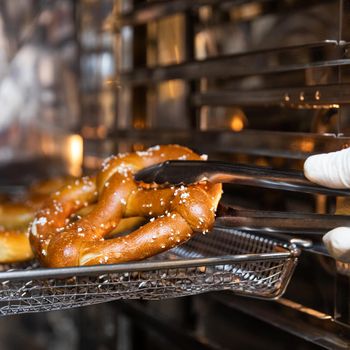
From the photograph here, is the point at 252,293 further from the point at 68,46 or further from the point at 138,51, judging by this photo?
the point at 68,46

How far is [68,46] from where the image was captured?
1930 millimetres

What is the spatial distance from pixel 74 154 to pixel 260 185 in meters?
1.23

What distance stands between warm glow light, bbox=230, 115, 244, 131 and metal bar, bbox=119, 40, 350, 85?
0.14m

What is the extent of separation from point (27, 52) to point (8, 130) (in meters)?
0.25

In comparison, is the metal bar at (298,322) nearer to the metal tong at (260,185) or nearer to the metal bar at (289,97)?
the metal tong at (260,185)

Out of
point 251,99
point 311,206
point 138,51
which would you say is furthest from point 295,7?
point 138,51

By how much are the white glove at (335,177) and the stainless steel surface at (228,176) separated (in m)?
0.02

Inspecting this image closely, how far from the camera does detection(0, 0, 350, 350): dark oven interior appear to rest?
102 cm

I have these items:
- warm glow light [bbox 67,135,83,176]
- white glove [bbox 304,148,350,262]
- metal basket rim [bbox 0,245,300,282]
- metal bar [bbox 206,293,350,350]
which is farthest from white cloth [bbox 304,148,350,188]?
warm glow light [bbox 67,135,83,176]

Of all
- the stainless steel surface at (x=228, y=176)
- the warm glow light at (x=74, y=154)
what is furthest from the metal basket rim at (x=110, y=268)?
the warm glow light at (x=74, y=154)

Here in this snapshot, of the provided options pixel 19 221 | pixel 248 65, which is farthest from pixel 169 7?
pixel 19 221

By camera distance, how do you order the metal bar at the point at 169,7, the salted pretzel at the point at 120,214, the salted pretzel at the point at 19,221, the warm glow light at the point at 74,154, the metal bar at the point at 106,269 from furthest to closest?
the warm glow light at the point at 74,154, the metal bar at the point at 169,7, the salted pretzel at the point at 19,221, the salted pretzel at the point at 120,214, the metal bar at the point at 106,269

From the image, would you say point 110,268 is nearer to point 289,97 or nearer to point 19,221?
point 289,97

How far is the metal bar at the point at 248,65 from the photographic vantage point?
3.08 ft
